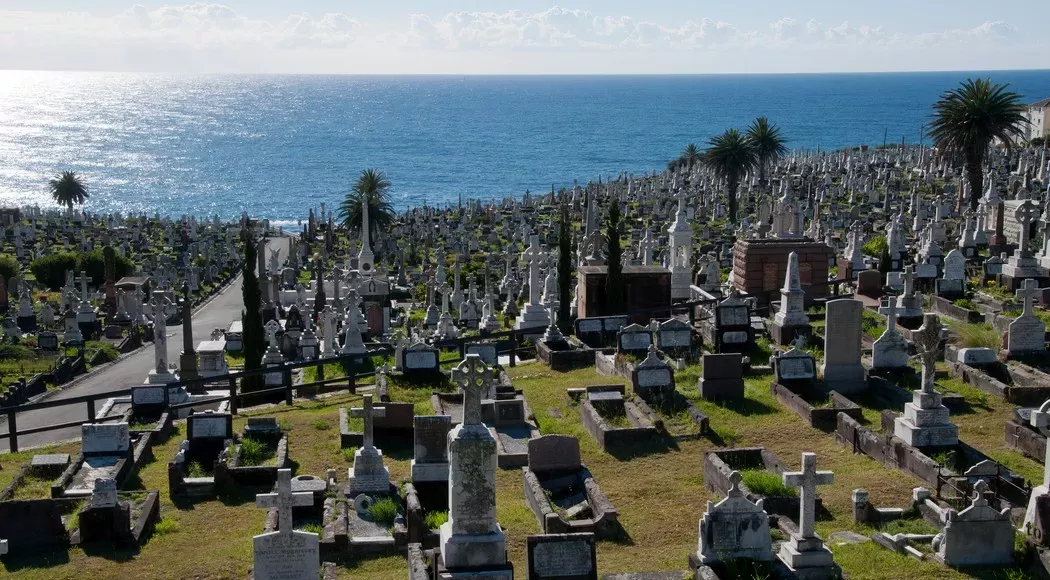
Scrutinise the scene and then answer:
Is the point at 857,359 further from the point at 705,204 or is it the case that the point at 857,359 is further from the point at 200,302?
the point at 705,204

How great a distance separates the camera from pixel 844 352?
19109 millimetres

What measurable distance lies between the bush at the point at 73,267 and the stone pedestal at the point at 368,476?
106 ft

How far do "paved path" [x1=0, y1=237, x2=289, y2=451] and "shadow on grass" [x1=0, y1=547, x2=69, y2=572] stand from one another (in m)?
8.04

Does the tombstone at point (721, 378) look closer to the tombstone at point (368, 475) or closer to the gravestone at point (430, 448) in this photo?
the gravestone at point (430, 448)

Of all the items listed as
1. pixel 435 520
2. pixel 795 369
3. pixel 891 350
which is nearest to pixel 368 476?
pixel 435 520

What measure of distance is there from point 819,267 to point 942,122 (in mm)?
19176

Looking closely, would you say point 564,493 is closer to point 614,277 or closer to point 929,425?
point 929,425

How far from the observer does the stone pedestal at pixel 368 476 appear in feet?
46.3

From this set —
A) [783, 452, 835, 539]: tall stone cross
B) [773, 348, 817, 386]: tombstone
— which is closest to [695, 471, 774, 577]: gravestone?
[783, 452, 835, 539]: tall stone cross

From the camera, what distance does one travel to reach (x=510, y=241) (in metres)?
53.1

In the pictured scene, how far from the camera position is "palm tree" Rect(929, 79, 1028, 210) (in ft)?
141

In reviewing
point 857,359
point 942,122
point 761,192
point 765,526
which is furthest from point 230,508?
point 761,192

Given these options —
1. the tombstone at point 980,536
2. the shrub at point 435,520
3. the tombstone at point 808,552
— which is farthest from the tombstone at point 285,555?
the tombstone at point 980,536

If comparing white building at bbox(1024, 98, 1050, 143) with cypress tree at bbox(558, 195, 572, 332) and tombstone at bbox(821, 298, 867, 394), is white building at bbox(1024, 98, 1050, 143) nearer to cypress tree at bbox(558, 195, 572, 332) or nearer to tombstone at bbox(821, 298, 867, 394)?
cypress tree at bbox(558, 195, 572, 332)
